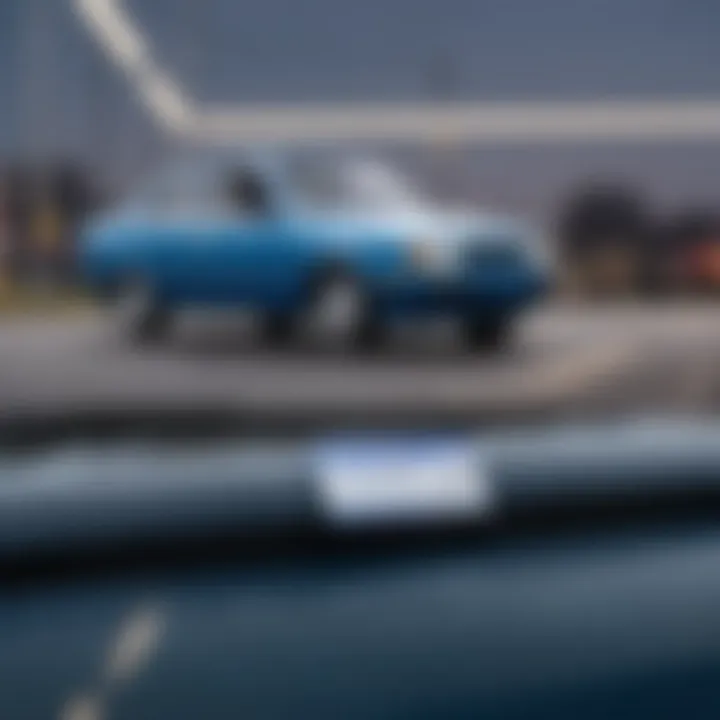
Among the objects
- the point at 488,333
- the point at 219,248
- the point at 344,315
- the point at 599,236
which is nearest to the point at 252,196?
the point at 219,248

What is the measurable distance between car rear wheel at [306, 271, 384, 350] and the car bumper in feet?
0.09

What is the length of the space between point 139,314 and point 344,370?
0.92 feet

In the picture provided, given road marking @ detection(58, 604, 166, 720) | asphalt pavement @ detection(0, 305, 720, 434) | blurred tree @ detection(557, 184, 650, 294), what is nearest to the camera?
road marking @ detection(58, 604, 166, 720)

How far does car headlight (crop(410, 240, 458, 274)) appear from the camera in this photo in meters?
2.32

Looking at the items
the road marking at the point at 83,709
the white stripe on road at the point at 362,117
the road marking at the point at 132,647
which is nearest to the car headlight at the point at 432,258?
the white stripe on road at the point at 362,117

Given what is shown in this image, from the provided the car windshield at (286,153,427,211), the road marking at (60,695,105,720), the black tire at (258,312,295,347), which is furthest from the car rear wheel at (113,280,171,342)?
the road marking at (60,695,105,720)

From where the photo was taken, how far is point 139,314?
2305 millimetres

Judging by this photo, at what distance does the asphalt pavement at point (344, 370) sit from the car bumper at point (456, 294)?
33mm

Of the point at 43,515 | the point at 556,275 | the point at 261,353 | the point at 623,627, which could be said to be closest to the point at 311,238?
the point at 261,353

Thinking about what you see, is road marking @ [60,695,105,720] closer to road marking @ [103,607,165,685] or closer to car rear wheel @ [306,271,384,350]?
road marking @ [103,607,165,685]

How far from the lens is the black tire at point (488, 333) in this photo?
2.34 meters

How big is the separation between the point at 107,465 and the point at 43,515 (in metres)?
0.11

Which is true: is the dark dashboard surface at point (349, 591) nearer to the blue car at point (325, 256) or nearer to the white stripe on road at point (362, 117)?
the blue car at point (325, 256)

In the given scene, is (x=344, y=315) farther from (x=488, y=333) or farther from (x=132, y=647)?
(x=132, y=647)
